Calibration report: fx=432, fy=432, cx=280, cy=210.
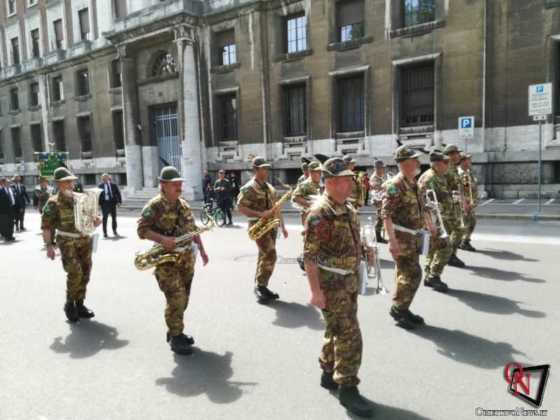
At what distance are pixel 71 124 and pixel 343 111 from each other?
69.7ft

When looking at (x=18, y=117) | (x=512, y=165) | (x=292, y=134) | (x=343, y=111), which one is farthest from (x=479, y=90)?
(x=18, y=117)

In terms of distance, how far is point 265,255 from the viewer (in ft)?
20.7

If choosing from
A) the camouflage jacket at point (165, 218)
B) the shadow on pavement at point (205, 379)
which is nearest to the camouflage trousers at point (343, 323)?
the shadow on pavement at point (205, 379)

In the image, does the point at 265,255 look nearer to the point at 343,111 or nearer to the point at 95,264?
the point at 95,264

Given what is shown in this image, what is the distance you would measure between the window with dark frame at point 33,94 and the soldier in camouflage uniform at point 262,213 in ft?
113

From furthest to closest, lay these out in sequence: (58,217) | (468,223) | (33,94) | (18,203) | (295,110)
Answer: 1. (33,94)
2. (295,110)
3. (18,203)
4. (468,223)
5. (58,217)

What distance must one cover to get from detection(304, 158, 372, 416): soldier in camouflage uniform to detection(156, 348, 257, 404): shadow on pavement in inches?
40.2

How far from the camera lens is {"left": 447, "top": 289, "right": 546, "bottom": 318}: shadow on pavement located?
5391 millimetres

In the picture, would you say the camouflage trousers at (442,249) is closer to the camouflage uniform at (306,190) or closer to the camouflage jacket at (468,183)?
the camouflage jacket at (468,183)

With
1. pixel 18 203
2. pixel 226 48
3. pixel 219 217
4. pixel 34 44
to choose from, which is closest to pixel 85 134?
pixel 34 44

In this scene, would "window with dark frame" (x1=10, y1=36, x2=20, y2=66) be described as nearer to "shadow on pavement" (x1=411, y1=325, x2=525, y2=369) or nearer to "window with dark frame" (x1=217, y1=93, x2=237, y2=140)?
"window with dark frame" (x1=217, y1=93, x2=237, y2=140)

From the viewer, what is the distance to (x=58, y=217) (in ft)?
18.8

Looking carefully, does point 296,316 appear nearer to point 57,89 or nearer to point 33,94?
point 57,89

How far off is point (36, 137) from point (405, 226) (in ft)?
121
